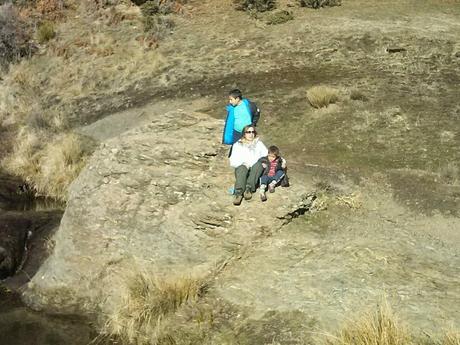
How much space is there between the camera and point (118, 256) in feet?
34.7

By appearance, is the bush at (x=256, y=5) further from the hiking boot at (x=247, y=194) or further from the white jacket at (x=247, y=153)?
the hiking boot at (x=247, y=194)

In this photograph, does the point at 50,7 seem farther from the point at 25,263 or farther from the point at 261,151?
the point at 261,151

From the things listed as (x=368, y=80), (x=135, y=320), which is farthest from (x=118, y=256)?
(x=368, y=80)

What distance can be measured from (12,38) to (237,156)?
14.7 metres

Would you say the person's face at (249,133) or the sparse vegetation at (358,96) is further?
the sparse vegetation at (358,96)

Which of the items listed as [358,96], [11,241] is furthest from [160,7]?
[11,241]

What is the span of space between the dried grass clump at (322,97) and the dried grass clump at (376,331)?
8.35 meters

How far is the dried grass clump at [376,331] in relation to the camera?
7.00 metres

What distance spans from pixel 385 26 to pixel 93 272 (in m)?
13.5

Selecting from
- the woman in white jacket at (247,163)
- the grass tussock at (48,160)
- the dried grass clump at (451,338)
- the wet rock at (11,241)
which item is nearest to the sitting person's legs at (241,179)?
the woman in white jacket at (247,163)

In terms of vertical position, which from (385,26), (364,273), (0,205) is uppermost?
(385,26)

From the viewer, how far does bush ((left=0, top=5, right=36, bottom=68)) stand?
2170 cm

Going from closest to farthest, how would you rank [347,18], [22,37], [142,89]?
1. [142,89]
2. [347,18]
3. [22,37]

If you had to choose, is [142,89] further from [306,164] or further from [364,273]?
[364,273]
